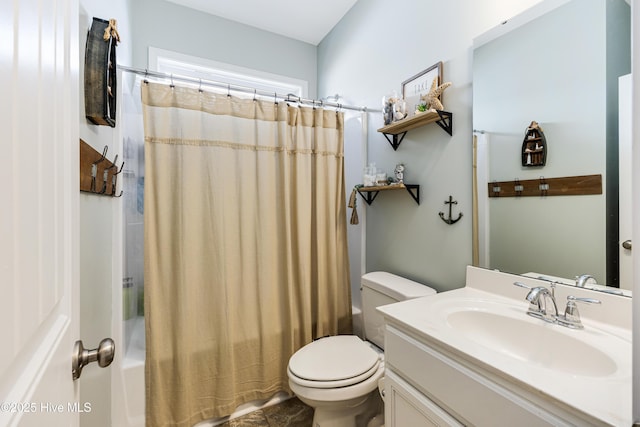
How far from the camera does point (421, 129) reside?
1.64 m

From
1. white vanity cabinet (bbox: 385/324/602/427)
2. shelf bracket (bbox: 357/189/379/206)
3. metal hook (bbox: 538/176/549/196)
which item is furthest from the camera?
shelf bracket (bbox: 357/189/379/206)

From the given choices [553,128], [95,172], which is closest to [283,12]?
[95,172]

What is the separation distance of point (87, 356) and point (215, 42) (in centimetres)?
241

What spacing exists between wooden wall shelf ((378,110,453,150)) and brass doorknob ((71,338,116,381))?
4.94 ft

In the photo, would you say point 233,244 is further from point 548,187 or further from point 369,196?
point 548,187

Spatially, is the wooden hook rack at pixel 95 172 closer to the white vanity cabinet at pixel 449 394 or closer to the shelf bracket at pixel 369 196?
the white vanity cabinet at pixel 449 394

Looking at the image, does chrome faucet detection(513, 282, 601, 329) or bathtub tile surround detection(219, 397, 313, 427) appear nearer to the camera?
chrome faucet detection(513, 282, 601, 329)

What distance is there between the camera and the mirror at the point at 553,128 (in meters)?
0.95

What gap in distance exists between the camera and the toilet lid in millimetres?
1324

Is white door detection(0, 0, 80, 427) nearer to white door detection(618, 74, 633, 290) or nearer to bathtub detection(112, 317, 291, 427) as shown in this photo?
bathtub detection(112, 317, 291, 427)

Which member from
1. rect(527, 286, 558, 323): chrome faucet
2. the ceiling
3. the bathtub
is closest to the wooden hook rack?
the bathtub

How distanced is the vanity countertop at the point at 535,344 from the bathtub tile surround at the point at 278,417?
1.07 metres

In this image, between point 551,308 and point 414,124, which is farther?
point 414,124

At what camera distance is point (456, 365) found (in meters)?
0.82
